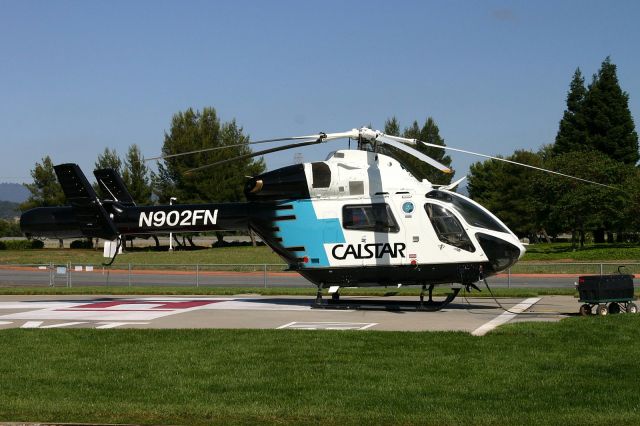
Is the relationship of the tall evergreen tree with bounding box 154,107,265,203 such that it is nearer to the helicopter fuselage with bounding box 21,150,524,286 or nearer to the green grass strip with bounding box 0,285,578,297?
the green grass strip with bounding box 0,285,578,297

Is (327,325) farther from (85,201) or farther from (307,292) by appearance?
(307,292)

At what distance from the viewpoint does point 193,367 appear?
45.7ft

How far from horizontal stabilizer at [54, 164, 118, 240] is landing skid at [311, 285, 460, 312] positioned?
7.28 meters

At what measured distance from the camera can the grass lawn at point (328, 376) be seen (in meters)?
10.4

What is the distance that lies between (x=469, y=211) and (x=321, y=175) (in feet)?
14.5

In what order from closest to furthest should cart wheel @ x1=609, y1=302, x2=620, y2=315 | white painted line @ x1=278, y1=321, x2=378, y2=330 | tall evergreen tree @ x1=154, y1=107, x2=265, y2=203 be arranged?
white painted line @ x1=278, y1=321, x2=378, y2=330 → cart wheel @ x1=609, y1=302, x2=620, y2=315 → tall evergreen tree @ x1=154, y1=107, x2=265, y2=203

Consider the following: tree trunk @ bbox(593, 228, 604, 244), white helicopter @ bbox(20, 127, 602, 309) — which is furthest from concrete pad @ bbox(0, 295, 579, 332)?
tree trunk @ bbox(593, 228, 604, 244)

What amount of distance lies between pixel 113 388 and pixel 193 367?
6.13ft

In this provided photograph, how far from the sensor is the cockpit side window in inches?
882

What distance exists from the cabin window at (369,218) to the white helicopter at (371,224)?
0.03 m

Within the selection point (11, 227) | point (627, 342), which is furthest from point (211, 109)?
point (11, 227)

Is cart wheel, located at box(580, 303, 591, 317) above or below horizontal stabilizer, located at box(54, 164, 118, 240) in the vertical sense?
below

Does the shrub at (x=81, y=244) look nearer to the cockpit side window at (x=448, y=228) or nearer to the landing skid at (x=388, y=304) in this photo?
the landing skid at (x=388, y=304)

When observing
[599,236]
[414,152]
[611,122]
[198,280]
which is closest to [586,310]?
[414,152]
